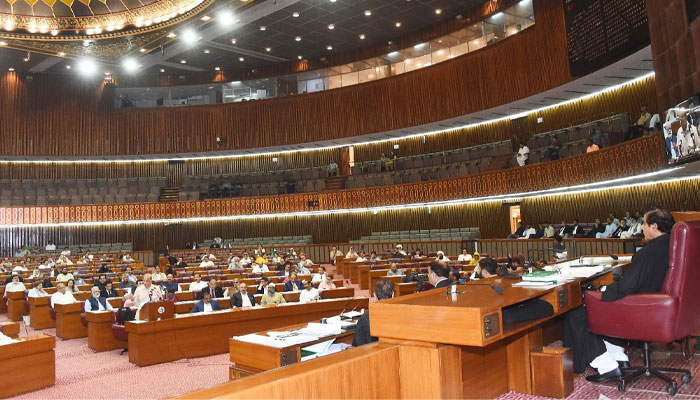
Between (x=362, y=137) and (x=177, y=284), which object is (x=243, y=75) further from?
(x=177, y=284)

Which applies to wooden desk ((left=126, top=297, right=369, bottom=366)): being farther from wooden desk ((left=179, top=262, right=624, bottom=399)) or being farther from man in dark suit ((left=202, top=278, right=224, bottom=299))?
wooden desk ((left=179, top=262, right=624, bottom=399))

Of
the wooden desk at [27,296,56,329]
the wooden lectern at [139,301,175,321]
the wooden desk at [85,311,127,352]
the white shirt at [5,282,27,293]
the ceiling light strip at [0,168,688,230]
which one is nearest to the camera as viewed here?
the wooden lectern at [139,301,175,321]

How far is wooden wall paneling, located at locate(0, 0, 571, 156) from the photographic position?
65.6ft

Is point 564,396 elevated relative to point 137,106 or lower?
lower

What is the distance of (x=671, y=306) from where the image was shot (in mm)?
3146

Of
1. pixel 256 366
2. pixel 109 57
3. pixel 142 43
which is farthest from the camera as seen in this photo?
pixel 109 57

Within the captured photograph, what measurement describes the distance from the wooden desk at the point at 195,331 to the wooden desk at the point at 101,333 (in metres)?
1.33

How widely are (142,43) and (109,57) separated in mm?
2202

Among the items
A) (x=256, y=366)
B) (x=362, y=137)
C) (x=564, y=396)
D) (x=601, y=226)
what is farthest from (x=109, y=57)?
(x=564, y=396)

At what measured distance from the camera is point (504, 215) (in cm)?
1991

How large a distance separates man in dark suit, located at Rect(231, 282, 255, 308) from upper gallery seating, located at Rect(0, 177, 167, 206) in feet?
57.5

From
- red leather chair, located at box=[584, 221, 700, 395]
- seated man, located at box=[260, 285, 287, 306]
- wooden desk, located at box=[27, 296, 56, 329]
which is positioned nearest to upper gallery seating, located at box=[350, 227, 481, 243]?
seated man, located at box=[260, 285, 287, 306]

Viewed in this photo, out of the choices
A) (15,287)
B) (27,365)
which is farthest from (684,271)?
(15,287)

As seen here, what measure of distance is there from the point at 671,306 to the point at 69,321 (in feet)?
29.2
